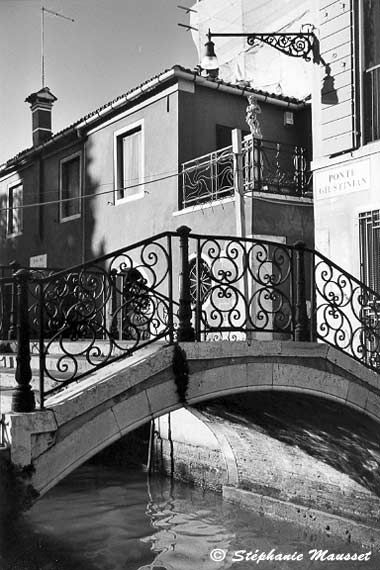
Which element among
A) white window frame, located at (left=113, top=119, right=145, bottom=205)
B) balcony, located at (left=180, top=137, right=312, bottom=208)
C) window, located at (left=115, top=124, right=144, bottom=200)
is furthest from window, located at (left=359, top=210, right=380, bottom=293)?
window, located at (left=115, top=124, right=144, bottom=200)

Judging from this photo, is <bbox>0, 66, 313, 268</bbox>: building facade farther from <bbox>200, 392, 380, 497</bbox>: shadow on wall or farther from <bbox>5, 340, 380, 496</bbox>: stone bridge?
<bbox>5, 340, 380, 496</bbox>: stone bridge

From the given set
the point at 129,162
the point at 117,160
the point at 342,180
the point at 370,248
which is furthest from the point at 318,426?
the point at 117,160

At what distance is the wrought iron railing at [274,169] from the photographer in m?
13.3

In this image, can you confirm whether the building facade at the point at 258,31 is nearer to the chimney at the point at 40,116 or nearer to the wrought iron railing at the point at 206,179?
the wrought iron railing at the point at 206,179

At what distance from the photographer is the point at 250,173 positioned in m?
13.5

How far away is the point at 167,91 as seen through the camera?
14312 millimetres

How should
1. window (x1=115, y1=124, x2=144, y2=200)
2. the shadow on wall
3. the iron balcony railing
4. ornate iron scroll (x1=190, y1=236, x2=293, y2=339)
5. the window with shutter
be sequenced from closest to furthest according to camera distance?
1. ornate iron scroll (x1=190, y1=236, x2=293, y2=339)
2. the shadow on wall
3. the iron balcony railing
4. the window with shutter
5. window (x1=115, y1=124, x2=144, y2=200)

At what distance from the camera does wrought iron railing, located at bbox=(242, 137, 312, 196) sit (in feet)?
43.8

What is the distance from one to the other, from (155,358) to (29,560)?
4300mm

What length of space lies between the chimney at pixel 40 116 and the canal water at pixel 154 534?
1082 cm

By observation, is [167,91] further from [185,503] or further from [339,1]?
[185,503]

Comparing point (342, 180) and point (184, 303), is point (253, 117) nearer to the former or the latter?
point (342, 180)

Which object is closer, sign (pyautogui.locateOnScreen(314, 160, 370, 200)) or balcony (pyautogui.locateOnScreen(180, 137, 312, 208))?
sign (pyautogui.locateOnScreen(314, 160, 370, 200))

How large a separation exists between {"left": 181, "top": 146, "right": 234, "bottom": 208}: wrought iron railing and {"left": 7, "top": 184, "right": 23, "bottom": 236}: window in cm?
721
